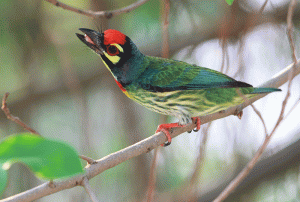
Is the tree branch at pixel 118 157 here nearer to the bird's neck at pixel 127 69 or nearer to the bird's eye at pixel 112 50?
the bird's neck at pixel 127 69

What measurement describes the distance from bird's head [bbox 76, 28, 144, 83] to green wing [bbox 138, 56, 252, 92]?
Result: 0.41 feet

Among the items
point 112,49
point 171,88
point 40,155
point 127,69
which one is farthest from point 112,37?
point 40,155

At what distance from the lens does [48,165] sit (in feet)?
2.79

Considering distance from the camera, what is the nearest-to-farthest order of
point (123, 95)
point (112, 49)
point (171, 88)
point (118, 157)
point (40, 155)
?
point (40, 155) < point (118, 157) < point (112, 49) < point (171, 88) < point (123, 95)

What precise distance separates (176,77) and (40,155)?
2.29m

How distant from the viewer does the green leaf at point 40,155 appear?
0.82 metres

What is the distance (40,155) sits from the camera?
834mm

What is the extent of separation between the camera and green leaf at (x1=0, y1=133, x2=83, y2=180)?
2.70 feet

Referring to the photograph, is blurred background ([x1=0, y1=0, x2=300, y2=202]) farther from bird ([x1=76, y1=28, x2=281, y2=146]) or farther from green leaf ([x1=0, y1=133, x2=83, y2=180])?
green leaf ([x1=0, y1=133, x2=83, y2=180])

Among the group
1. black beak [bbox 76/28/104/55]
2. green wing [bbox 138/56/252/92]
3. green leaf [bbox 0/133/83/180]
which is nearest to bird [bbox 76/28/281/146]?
green wing [bbox 138/56/252/92]

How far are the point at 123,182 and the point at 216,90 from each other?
2443 millimetres

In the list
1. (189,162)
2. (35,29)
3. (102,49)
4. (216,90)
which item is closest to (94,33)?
(102,49)

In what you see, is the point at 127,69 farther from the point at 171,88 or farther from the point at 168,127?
the point at 168,127

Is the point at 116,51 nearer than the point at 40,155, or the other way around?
the point at 40,155
